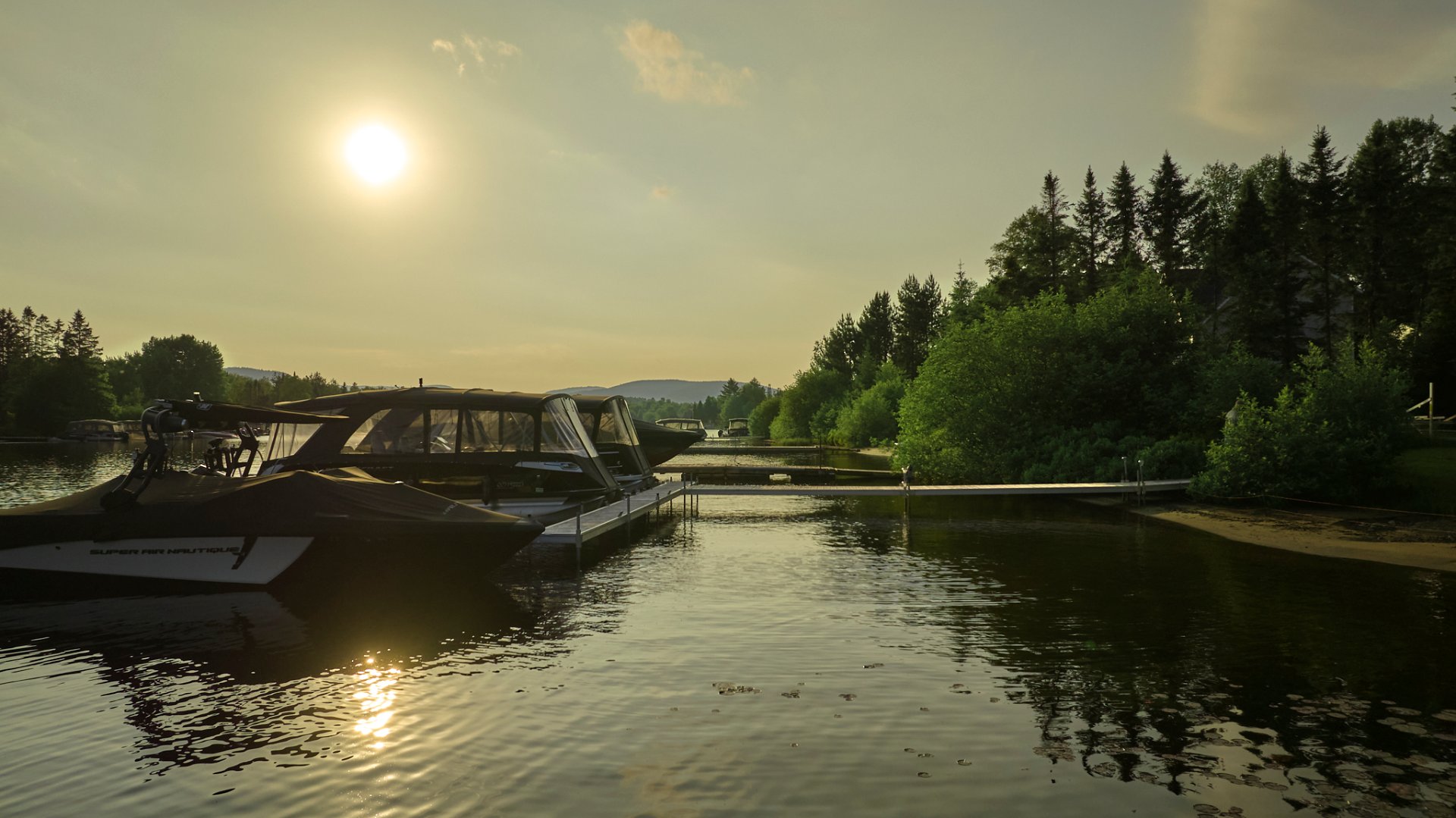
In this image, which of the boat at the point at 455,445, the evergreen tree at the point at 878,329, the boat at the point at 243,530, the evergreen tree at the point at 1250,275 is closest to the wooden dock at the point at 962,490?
the boat at the point at 455,445

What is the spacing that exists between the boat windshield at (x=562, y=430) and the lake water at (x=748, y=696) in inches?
207

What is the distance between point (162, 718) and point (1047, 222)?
80267mm

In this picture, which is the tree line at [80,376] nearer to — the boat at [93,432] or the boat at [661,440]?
the boat at [93,432]

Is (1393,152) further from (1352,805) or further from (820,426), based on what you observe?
(1352,805)

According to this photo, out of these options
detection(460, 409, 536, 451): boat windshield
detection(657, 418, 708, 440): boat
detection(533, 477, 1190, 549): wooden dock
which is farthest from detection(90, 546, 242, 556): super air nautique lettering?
detection(657, 418, 708, 440): boat

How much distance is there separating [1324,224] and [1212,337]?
1121 centimetres

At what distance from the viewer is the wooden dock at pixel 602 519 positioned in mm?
20328

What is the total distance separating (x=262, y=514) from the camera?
1547 cm

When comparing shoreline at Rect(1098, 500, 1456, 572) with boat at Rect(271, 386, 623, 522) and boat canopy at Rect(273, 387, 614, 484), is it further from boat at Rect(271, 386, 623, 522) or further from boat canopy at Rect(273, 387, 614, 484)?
boat canopy at Rect(273, 387, 614, 484)

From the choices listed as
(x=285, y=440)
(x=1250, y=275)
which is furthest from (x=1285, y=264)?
(x=285, y=440)

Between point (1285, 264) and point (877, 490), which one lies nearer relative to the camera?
point (877, 490)

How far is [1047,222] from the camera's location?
79062mm

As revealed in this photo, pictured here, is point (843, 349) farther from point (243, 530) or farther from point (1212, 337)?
point (243, 530)

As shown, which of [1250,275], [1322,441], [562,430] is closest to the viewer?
[562,430]
